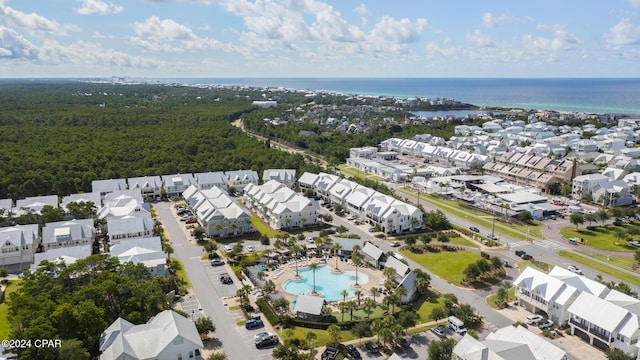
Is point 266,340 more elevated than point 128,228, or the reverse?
point 128,228

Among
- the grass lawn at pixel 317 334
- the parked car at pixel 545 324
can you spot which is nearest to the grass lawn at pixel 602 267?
the parked car at pixel 545 324

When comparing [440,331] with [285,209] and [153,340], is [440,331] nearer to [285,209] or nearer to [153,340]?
[153,340]

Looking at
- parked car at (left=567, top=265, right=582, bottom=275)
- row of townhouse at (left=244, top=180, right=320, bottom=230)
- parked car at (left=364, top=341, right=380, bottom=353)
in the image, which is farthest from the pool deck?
parked car at (left=567, top=265, right=582, bottom=275)

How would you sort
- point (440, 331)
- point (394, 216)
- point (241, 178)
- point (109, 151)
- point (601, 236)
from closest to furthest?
1. point (440, 331)
2. point (601, 236)
3. point (394, 216)
4. point (241, 178)
5. point (109, 151)

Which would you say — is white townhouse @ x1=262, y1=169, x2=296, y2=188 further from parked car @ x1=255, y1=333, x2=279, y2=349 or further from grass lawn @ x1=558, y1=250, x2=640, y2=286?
parked car @ x1=255, y1=333, x2=279, y2=349

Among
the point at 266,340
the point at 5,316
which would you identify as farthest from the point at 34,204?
the point at 266,340

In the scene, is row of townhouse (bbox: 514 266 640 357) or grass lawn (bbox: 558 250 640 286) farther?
grass lawn (bbox: 558 250 640 286)

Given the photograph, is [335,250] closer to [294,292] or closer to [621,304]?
[294,292]
